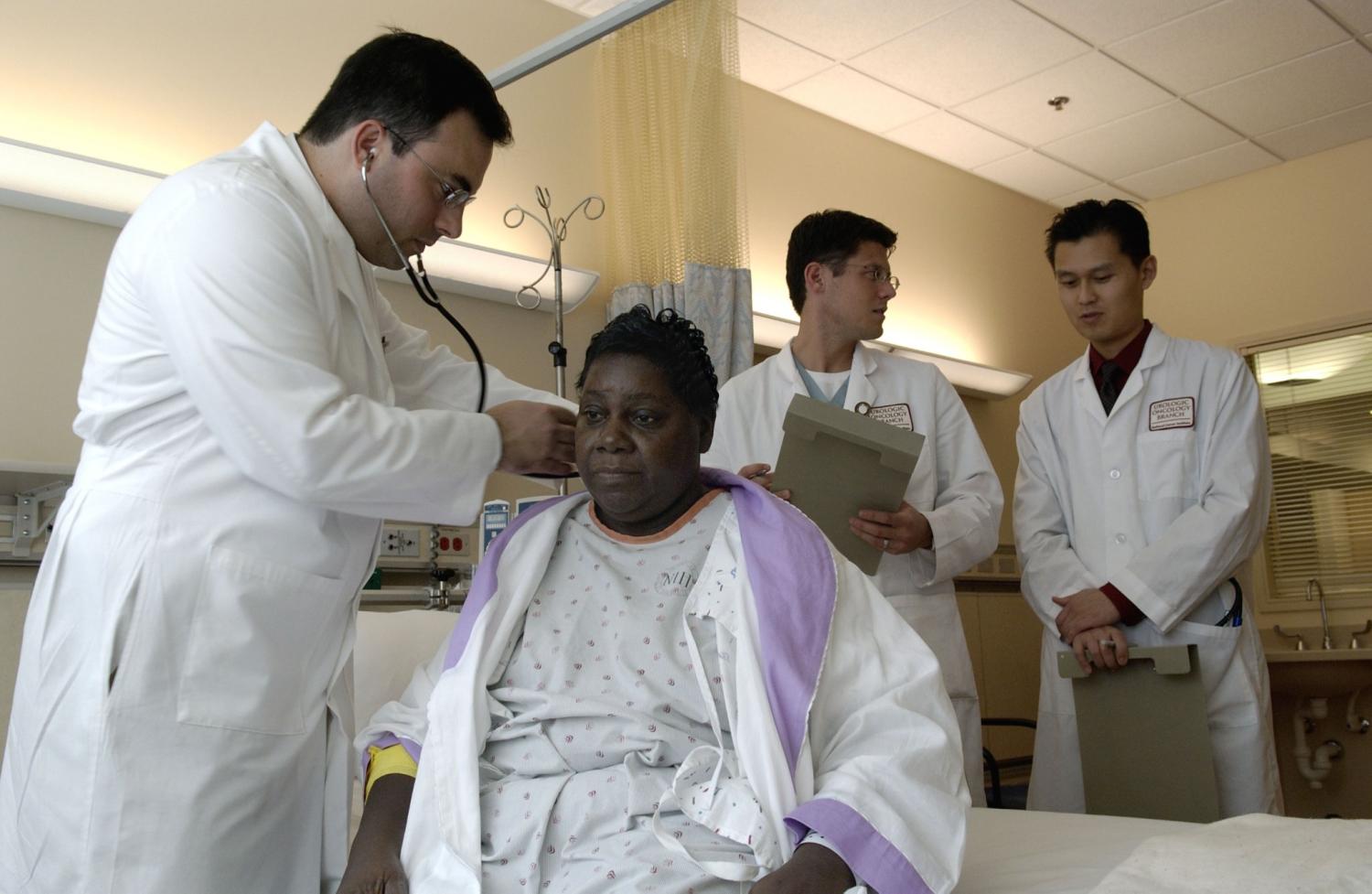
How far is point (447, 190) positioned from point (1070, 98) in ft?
13.1

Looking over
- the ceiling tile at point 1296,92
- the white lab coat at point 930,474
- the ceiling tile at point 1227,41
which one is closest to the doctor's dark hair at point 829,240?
the white lab coat at point 930,474

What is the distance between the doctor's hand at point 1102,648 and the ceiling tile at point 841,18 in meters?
2.55

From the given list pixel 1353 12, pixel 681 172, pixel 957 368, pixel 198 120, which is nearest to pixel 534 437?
pixel 198 120

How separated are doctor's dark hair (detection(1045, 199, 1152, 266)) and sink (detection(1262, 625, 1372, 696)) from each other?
83.5 inches

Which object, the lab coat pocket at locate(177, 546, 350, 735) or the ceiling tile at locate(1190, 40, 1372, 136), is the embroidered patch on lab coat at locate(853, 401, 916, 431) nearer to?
the lab coat pocket at locate(177, 546, 350, 735)

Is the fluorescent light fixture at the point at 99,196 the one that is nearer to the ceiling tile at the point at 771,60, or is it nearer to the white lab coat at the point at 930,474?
the white lab coat at the point at 930,474

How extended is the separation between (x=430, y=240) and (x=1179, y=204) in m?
5.33

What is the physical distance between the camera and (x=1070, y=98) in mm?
5031

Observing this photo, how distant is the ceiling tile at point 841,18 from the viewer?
14.0ft

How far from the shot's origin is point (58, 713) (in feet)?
4.72

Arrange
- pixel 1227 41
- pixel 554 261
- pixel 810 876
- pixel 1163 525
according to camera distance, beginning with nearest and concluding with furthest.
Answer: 1. pixel 810 876
2. pixel 1163 525
3. pixel 554 261
4. pixel 1227 41

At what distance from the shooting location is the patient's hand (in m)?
1.26

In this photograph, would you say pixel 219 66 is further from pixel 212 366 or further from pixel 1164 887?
pixel 1164 887

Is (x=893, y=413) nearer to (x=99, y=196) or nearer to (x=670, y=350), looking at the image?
(x=670, y=350)
